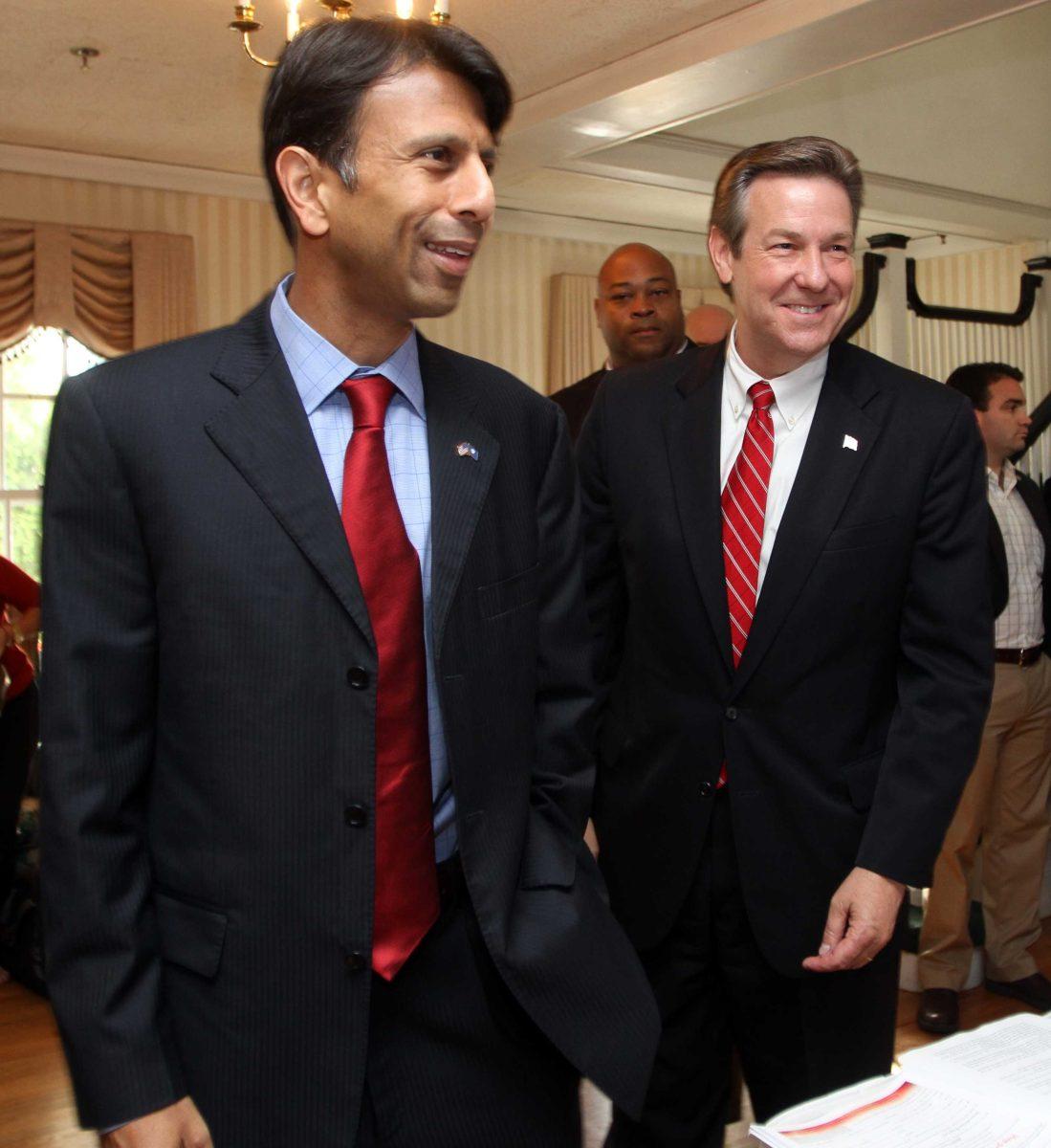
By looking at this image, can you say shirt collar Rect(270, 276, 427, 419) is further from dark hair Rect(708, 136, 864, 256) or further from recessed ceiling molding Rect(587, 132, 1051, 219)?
recessed ceiling molding Rect(587, 132, 1051, 219)

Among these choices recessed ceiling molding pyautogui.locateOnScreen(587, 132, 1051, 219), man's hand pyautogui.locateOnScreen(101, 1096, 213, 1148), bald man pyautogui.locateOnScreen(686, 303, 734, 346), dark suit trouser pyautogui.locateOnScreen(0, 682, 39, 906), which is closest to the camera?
man's hand pyautogui.locateOnScreen(101, 1096, 213, 1148)

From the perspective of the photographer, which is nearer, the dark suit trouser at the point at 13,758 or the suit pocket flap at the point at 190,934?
the suit pocket flap at the point at 190,934

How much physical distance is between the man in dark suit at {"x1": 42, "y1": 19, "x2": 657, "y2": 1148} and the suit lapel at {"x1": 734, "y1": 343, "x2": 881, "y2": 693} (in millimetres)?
Result: 441

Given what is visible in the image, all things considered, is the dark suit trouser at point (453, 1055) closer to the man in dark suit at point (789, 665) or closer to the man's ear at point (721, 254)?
the man in dark suit at point (789, 665)

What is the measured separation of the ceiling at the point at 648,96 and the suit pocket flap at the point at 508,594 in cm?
343

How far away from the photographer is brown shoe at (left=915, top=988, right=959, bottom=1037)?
3.57m

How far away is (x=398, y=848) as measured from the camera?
1217 millimetres

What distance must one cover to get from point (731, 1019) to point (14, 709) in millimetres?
3147

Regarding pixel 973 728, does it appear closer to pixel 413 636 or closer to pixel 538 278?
pixel 413 636

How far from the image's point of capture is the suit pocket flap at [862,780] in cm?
169

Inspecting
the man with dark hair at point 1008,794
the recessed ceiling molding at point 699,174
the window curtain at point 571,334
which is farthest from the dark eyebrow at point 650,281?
the window curtain at point 571,334

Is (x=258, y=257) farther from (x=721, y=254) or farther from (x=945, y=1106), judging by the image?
(x=945, y=1106)

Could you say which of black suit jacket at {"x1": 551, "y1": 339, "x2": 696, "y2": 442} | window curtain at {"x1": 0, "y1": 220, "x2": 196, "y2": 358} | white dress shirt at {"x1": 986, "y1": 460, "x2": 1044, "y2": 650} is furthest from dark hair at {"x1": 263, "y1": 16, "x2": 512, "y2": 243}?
window curtain at {"x1": 0, "y1": 220, "x2": 196, "y2": 358}

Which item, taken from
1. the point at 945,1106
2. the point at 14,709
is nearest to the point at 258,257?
the point at 14,709
